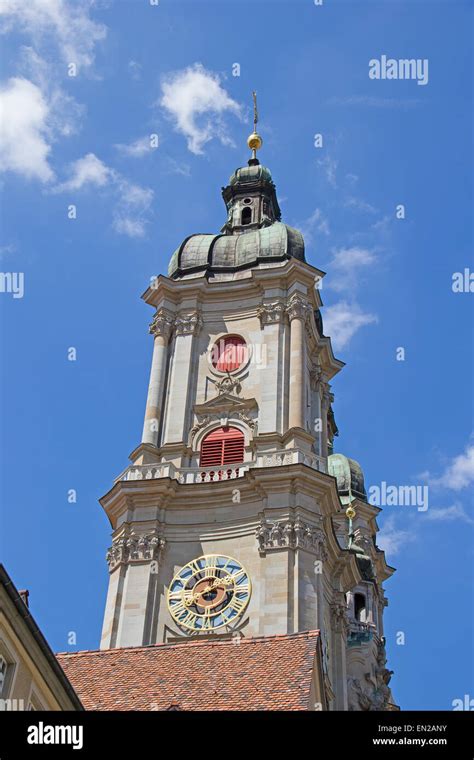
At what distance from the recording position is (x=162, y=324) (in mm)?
58062

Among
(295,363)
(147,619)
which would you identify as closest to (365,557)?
(295,363)

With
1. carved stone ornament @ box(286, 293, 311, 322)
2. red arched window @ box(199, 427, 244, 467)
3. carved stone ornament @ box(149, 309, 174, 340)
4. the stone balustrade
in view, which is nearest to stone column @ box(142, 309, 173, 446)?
carved stone ornament @ box(149, 309, 174, 340)

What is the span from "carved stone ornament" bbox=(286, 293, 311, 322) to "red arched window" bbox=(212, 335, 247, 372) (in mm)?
2525

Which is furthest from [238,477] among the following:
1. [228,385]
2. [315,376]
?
[315,376]

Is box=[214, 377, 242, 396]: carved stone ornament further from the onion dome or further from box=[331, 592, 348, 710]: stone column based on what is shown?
box=[331, 592, 348, 710]: stone column

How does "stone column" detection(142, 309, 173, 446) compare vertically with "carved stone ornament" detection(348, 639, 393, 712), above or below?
above

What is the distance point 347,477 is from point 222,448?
25248 millimetres

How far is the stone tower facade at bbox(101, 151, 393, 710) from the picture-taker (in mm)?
47219

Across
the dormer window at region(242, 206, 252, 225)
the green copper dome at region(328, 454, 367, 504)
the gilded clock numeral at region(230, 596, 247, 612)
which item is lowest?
the gilded clock numeral at region(230, 596, 247, 612)

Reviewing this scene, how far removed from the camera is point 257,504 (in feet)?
163

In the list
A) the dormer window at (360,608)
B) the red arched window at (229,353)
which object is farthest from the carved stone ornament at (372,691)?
the red arched window at (229,353)

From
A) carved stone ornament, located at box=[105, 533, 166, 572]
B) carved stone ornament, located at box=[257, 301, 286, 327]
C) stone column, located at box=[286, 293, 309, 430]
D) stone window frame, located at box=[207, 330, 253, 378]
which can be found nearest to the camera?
carved stone ornament, located at box=[105, 533, 166, 572]

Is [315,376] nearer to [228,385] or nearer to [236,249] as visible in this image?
[228,385]

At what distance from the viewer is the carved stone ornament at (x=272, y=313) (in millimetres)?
Result: 56531
